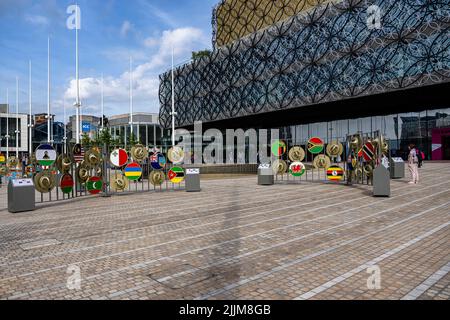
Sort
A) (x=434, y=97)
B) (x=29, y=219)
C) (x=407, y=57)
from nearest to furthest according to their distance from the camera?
(x=29, y=219) → (x=407, y=57) → (x=434, y=97)

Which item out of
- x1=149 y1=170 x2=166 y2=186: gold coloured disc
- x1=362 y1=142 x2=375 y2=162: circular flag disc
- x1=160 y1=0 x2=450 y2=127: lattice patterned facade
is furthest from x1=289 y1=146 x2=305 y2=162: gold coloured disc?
x1=160 y1=0 x2=450 y2=127: lattice patterned facade

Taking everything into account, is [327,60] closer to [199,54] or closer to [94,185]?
[199,54]

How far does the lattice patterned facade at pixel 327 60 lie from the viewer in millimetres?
36344

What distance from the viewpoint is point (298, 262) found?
6289mm

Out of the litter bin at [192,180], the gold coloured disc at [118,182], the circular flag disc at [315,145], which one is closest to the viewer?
the gold coloured disc at [118,182]

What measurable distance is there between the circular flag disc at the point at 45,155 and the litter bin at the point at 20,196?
1562 millimetres

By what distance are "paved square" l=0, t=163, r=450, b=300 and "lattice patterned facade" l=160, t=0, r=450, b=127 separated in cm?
2999

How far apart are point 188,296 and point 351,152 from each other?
17.1 meters

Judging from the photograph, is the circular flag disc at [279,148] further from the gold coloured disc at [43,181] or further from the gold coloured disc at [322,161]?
the gold coloured disc at [43,181]

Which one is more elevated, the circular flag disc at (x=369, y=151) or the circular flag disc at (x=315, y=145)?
the circular flag disc at (x=315, y=145)

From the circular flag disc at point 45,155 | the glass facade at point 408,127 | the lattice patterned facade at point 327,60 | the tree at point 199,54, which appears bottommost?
the circular flag disc at point 45,155

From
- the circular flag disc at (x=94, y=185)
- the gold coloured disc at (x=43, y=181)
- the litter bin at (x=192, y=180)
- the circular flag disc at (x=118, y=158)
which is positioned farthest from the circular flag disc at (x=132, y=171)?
the gold coloured disc at (x=43, y=181)
